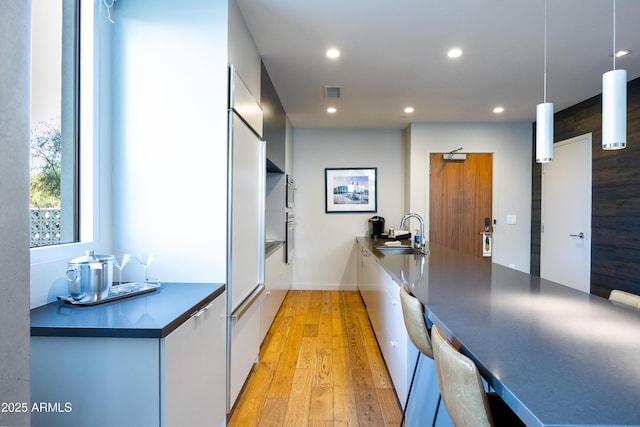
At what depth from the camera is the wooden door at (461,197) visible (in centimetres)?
477

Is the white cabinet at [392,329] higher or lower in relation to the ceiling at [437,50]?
lower

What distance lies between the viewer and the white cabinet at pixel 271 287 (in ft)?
9.46

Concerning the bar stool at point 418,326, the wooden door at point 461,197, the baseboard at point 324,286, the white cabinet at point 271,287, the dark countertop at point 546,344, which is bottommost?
the baseboard at point 324,286

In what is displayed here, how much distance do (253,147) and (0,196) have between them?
71.8 inches

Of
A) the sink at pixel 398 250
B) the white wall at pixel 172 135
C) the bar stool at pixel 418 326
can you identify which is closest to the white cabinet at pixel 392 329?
the bar stool at pixel 418 326

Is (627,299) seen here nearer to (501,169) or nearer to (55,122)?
(55,122)

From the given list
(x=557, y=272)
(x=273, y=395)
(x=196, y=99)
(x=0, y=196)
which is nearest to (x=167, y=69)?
(x=196, y=99)

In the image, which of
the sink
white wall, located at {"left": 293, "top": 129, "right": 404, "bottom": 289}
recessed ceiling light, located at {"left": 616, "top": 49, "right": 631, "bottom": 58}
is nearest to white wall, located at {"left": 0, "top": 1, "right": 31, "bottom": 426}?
the sink

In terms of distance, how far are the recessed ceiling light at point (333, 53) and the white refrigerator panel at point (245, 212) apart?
3.11 feet

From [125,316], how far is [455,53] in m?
2.92

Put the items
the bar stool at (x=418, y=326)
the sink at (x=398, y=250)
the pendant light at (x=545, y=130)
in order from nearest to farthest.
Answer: the bar stool at (x=418, y=326) → the pendant light at (x=545, y=130) → the sink at (x=398, y=250)

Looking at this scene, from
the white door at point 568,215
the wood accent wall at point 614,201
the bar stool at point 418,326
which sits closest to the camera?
the bar stool at point 418,326

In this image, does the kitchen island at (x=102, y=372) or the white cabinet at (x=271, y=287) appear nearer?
the kitchen island at (x=102, y=372)

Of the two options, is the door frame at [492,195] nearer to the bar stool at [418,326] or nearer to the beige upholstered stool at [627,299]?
the beige upholstered stool at [627,299]
